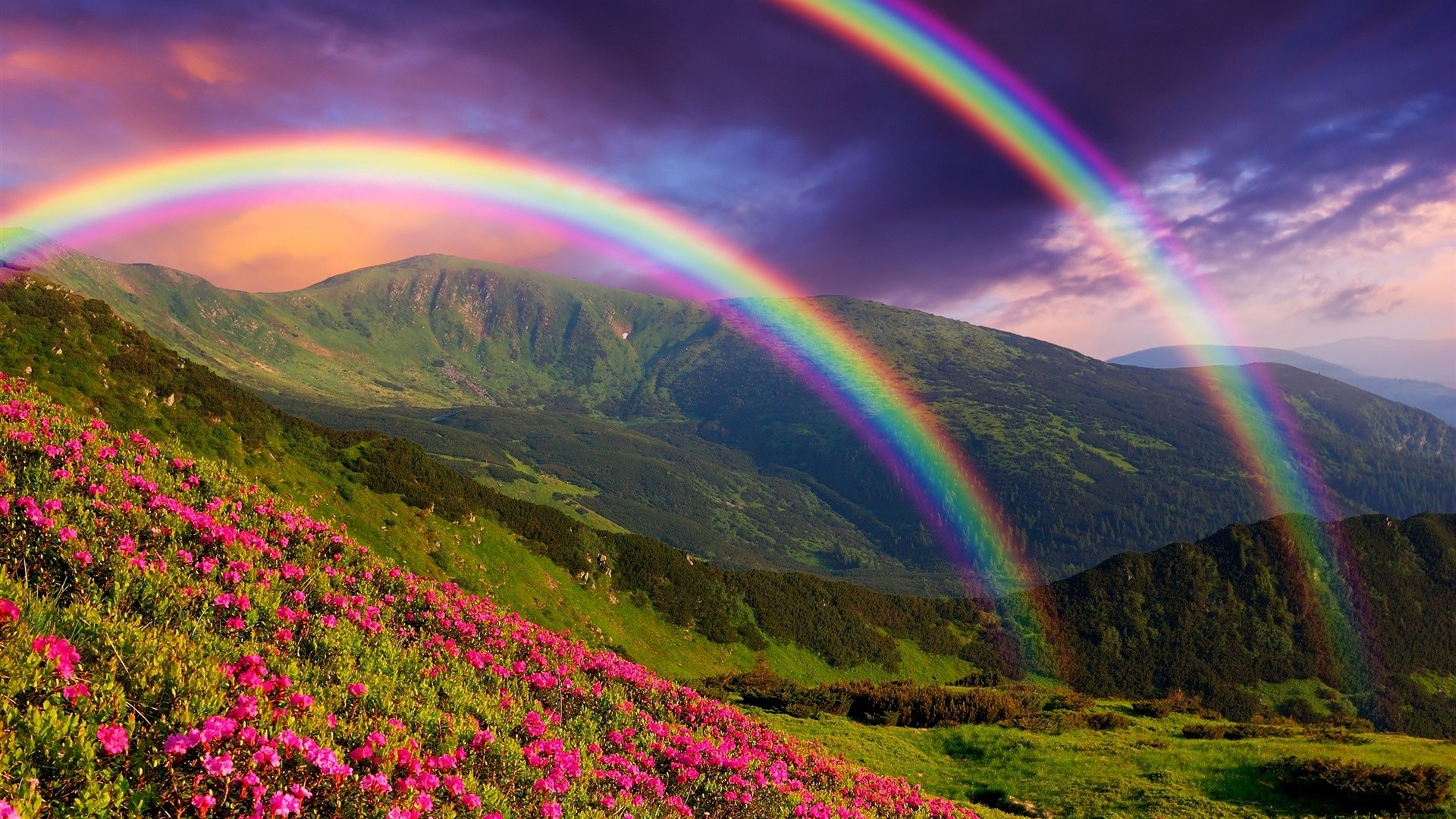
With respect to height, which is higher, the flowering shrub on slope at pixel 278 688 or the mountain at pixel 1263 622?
the flowering shrub on slope at pixel 278 688

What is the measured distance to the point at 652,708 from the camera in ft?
47.0

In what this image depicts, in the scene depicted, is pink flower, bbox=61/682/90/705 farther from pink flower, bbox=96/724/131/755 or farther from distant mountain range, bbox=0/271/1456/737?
distant mountain range, bbox=0/271/1456/737

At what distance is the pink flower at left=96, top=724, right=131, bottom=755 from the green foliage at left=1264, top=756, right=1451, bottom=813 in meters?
30.0

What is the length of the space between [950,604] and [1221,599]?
43.9m

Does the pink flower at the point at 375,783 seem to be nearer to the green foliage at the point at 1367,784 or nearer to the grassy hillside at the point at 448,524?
the green foliage at the point at 1367,784

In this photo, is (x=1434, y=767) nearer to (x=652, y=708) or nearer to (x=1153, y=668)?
(x=652, y=708)

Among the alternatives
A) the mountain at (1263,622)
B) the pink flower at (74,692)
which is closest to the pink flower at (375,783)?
the pink flower at (74,692)

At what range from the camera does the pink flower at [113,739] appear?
5035mm

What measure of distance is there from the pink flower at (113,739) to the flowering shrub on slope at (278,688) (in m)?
0.02

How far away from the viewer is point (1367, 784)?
65.2 feet

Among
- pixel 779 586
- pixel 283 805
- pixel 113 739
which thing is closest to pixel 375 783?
pixel 283 805

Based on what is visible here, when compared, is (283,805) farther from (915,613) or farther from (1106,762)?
(915,613)

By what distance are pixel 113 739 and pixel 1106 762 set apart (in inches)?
1260

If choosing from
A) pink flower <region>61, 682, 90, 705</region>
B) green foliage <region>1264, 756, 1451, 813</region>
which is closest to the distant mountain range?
pink flower <region>61, 682, 90, 705</region>
